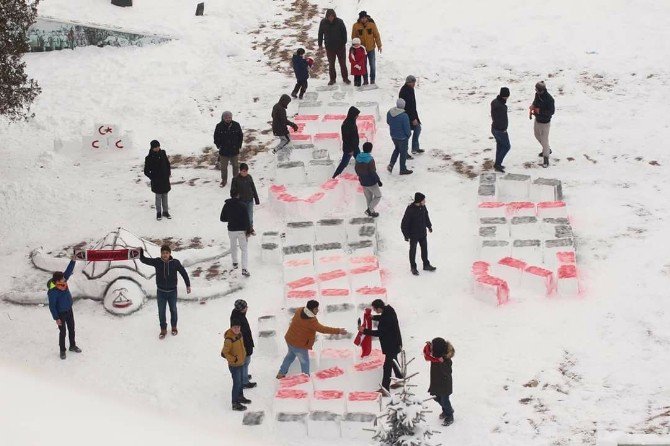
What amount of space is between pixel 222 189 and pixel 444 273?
528 cm

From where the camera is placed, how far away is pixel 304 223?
19750 mm

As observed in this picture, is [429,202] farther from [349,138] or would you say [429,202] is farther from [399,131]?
[349,138]

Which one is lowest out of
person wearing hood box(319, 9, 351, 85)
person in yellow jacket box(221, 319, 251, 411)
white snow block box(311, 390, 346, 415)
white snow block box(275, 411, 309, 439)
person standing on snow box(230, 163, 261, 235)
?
white snow block box(275, 411, 309, 439)

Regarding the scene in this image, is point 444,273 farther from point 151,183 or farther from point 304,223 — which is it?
point 151,183

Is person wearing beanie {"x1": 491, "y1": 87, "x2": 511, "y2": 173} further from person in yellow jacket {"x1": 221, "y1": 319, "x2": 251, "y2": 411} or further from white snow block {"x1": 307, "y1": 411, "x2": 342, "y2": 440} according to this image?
white snow block {"x1": 307, "y1": 411, "x2": 342, "y2": 440}

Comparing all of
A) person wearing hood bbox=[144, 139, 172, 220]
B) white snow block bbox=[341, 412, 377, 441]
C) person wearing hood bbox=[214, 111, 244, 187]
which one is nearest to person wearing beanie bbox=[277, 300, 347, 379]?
white snow block bbox=[341, 412, 377, 441]

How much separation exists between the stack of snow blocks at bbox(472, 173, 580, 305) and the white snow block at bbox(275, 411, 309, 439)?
3.98 metres

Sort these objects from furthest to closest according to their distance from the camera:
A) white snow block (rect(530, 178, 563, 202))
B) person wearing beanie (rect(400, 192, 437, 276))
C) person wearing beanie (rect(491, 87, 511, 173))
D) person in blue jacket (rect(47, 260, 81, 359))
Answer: person wearing beanie (rect(491, 87, 511, 173)), white snow block (rect(530, 178, 563, 202)), person wearing beanie (rect(400, 192, 437, 276)), person in blue jacket (rect(47, 260, 81, 359))

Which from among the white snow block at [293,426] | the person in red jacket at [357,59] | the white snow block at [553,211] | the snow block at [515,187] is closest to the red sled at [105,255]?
the white snow block at [293,426]

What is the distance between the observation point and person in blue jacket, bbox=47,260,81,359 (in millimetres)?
17016

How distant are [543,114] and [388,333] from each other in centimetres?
729

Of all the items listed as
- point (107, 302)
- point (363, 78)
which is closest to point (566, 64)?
point (363, 78)

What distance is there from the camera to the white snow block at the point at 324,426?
15.1m

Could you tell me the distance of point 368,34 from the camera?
24.8 metres
